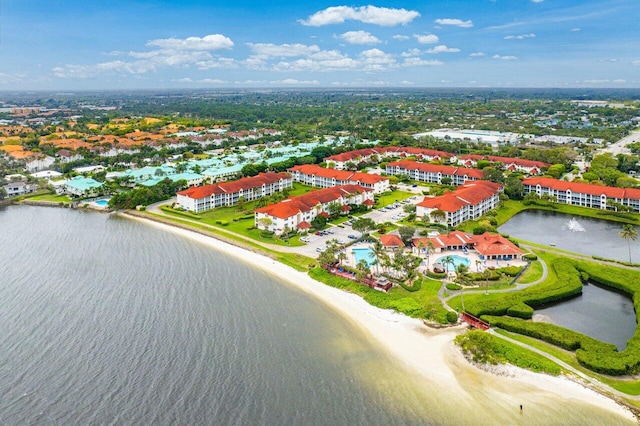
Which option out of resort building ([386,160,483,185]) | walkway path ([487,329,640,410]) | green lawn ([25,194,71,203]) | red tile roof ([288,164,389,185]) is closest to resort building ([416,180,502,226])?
resort building ([386,160,483,185])

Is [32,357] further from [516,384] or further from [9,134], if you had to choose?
[9,134]

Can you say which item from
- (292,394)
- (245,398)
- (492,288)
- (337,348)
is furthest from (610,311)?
(245,398)

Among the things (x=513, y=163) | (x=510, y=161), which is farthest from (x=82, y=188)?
(x=510, y=161)

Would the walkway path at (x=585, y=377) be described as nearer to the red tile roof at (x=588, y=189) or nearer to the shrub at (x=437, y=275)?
the shrub at (x=437, y=275)

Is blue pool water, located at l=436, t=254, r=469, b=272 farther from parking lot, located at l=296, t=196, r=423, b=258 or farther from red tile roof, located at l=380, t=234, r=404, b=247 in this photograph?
parking lot, located at l=296, t=196, r=423, b=258

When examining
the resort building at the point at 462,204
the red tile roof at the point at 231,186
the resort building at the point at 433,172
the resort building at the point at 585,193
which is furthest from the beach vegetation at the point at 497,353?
the resort building at the point at 433,172

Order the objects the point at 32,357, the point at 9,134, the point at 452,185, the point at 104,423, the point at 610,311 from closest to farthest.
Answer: the point at 104,423 → the point at 32,357 → the point at 610,311 → the point at 452,185 → the point at 9,134
